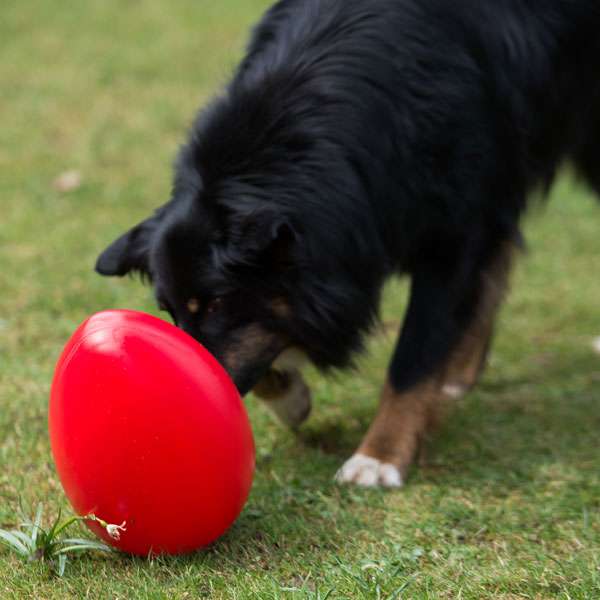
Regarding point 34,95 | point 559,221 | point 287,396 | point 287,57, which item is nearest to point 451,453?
point 287,396

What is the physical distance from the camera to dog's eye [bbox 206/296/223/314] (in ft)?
9.66

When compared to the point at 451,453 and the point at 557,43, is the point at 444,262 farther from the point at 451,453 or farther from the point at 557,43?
the point at 557,43

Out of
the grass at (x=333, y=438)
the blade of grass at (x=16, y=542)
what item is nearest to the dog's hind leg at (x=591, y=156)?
the grass at (x=333, y=438)

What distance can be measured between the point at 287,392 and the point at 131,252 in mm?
756

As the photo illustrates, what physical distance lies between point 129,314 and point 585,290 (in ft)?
11.8

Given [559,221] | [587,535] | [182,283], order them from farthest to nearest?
Answer: [559,221] → [182,283] → [587,535]

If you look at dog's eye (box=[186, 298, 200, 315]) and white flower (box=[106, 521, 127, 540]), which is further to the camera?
dog's eye (box=[186, 298, 200, 315])

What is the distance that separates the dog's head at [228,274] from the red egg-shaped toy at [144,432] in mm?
464

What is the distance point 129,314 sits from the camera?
96.2 inches

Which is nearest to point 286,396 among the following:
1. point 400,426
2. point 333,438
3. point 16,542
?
point 333,438

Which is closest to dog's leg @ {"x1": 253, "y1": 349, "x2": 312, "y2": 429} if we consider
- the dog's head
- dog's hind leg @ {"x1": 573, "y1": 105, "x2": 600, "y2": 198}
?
the dog's head

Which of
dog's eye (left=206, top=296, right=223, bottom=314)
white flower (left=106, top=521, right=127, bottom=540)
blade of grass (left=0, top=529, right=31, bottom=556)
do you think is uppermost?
dog's eye (left=206, top=296, right=223, bottom=314)

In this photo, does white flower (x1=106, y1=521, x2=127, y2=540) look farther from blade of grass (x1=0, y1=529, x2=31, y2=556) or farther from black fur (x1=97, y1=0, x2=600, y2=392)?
black fur (x1=97, y1=0, x2=600, y2=392)

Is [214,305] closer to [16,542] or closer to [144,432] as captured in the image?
[144,432]
